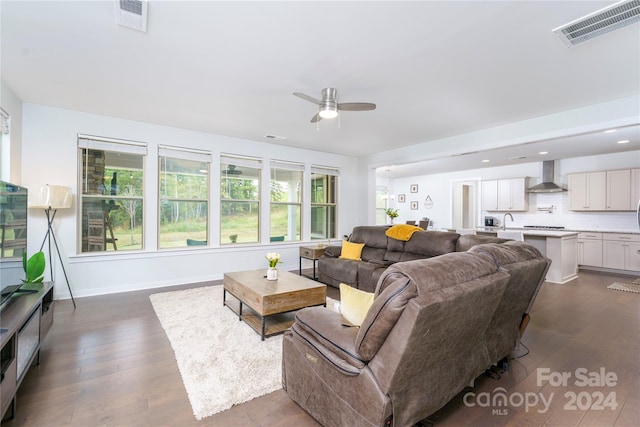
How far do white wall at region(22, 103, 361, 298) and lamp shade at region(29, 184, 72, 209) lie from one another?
0.53 metres

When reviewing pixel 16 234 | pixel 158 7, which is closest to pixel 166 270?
pixel 16 234

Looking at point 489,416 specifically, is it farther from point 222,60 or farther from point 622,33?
point 222,60

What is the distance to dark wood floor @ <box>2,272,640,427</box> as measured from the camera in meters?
1.83

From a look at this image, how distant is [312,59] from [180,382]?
284 cm

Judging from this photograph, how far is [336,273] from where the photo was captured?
4.84 meters

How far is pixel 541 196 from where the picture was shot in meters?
7.59

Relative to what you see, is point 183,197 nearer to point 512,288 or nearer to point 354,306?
point 354,306

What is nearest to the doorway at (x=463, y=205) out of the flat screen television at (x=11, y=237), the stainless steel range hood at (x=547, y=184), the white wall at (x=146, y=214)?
the stainless steel range hood at (x=547, y=184)

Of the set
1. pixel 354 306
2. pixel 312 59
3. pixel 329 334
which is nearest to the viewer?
pixel 329 334

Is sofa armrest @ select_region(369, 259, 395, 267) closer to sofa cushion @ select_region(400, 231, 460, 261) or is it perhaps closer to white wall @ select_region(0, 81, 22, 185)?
sofa cushion @ select_region(400, 231, 460, 261)

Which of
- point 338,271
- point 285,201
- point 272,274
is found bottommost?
point 338,271

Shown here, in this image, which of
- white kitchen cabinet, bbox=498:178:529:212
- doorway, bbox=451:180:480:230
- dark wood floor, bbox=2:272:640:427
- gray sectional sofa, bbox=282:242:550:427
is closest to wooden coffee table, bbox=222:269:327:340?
dark wood floor, bbox=2:272:640:427

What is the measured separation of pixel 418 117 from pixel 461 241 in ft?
6.09

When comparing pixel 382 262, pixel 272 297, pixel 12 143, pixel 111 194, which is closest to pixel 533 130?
pixel 382 262
